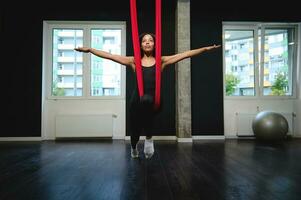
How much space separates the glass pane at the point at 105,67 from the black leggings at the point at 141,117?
2.90 m

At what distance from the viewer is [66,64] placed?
18.1 ft

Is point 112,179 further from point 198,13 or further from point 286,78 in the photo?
point 286,78

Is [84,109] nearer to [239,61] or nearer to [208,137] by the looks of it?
[208,137]

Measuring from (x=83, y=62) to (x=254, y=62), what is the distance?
3.62m

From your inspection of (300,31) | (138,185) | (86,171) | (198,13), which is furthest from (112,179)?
(300,31)

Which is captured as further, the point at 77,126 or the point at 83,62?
the point at 83,62

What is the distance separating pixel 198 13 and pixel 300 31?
Result: 2.26 metres

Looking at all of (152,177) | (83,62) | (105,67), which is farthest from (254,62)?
(152,177)

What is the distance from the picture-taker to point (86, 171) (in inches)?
95.4

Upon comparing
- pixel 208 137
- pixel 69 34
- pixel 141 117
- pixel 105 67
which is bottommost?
pixel 208 137

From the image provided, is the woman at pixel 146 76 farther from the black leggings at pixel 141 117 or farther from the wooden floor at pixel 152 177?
the wooden floor at pixel 152 177

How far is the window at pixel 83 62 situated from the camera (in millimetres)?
5488

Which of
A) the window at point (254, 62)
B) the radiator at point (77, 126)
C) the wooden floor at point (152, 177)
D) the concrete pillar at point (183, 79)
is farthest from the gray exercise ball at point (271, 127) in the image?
the radiator at point (77, 126)

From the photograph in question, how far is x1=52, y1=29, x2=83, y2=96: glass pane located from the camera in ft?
18.0
